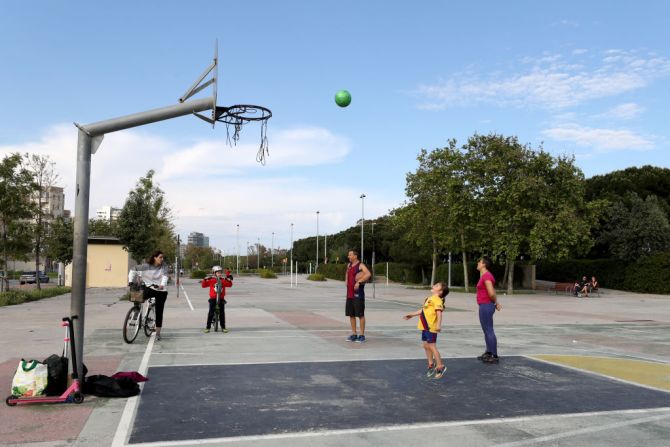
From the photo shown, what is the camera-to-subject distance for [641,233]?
41656 mm

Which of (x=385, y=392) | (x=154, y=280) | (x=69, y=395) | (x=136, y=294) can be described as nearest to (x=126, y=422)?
(x=69, y=395)

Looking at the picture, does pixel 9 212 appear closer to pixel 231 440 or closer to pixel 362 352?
pixel 362 352

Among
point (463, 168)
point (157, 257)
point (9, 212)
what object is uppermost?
point (463, 168)

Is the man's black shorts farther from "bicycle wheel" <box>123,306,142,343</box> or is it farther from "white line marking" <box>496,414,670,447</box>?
"white line marking" <box>496,414,670,447</box>

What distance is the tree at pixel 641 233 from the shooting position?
137ft

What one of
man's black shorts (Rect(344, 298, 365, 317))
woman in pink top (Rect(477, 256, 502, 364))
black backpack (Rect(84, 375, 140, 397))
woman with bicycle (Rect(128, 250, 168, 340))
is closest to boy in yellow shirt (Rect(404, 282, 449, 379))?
woman in pink top (Rect(477, 256, 502, 364))

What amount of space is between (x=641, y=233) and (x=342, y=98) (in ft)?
126

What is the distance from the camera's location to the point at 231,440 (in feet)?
16.6

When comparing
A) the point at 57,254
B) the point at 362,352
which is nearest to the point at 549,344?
the point at 362,352

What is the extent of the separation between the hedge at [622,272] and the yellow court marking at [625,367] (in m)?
33.1

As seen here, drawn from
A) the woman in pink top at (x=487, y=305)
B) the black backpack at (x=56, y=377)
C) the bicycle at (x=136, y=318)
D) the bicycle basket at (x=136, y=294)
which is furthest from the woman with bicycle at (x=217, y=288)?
the black backpack at (x=56, y=377)

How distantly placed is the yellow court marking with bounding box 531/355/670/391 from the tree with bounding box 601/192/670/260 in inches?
1429

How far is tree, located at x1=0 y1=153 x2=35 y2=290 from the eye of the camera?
80.0 ft

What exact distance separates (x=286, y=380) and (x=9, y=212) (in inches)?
848
